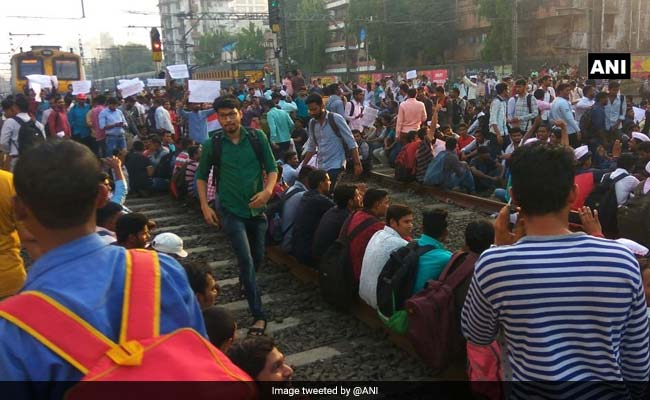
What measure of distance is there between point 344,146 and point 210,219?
2727mm

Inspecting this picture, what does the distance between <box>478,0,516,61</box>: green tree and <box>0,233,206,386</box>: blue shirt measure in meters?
42.6

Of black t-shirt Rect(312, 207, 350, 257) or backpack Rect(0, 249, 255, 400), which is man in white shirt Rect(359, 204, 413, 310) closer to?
black t-shirt Rect(312, 207, 350, 257)

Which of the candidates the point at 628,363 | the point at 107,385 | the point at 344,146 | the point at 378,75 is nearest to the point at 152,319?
the point at 107,385

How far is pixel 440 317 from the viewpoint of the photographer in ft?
11.8

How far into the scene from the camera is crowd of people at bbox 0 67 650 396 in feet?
4.61

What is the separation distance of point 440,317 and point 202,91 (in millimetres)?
7889

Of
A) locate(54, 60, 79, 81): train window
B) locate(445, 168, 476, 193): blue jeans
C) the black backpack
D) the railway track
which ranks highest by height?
locate(54, 60, 79, 81): train window

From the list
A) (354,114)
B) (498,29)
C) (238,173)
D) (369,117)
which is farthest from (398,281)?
(498,29)

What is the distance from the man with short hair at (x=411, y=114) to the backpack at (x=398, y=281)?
6.55 metres

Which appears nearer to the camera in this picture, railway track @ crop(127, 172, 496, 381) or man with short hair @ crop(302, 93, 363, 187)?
railway track @ crop(127, 172, 496, 381)

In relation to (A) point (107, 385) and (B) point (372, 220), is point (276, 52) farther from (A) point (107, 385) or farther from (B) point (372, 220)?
(A) point (107, 385)

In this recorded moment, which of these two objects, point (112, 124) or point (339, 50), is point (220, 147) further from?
point (339, 50)

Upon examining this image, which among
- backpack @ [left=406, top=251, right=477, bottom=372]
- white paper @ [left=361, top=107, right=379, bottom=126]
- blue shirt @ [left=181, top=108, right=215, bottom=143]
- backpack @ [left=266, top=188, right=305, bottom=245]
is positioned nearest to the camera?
backpack @ [left=406, top=251, right=477, bottom=372]

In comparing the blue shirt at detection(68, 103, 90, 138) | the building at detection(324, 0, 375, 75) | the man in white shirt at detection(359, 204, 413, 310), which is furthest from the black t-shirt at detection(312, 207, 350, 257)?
the building at detection(324, 0, 375, 75)
